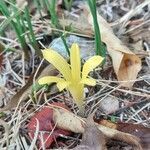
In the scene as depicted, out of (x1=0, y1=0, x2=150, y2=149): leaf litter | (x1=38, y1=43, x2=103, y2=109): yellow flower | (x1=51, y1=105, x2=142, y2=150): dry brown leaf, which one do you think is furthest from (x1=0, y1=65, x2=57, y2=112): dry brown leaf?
(x1=38, y1=43, x2=103, y2=109): yellow flower

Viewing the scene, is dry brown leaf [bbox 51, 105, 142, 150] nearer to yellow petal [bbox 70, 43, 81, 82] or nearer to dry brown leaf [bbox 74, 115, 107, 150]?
dry brown leaf [bbox 74, 115, 107, 150]

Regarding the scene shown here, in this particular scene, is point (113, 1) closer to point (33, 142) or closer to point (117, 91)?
point (117, 91)

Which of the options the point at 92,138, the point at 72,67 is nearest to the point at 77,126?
the point at 92,138

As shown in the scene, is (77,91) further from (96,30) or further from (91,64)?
(96,30)

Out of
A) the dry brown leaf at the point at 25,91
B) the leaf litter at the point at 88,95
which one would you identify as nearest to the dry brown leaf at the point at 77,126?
the leaf litter at the point at 88,95

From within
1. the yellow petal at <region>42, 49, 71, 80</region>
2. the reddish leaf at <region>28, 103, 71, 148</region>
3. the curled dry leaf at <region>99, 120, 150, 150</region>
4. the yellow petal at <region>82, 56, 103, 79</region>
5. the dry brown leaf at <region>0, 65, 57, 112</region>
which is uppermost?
the yellow petal at <region>42, 49, 71, 80</region>

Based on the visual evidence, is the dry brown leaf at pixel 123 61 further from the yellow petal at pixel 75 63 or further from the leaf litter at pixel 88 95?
the yellow petal at pixel 75 63

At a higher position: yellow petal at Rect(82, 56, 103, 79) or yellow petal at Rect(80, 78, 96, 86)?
yellow petal at Rect(82, 56, 103, 79)

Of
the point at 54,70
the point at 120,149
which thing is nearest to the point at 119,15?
the point at 54,70
